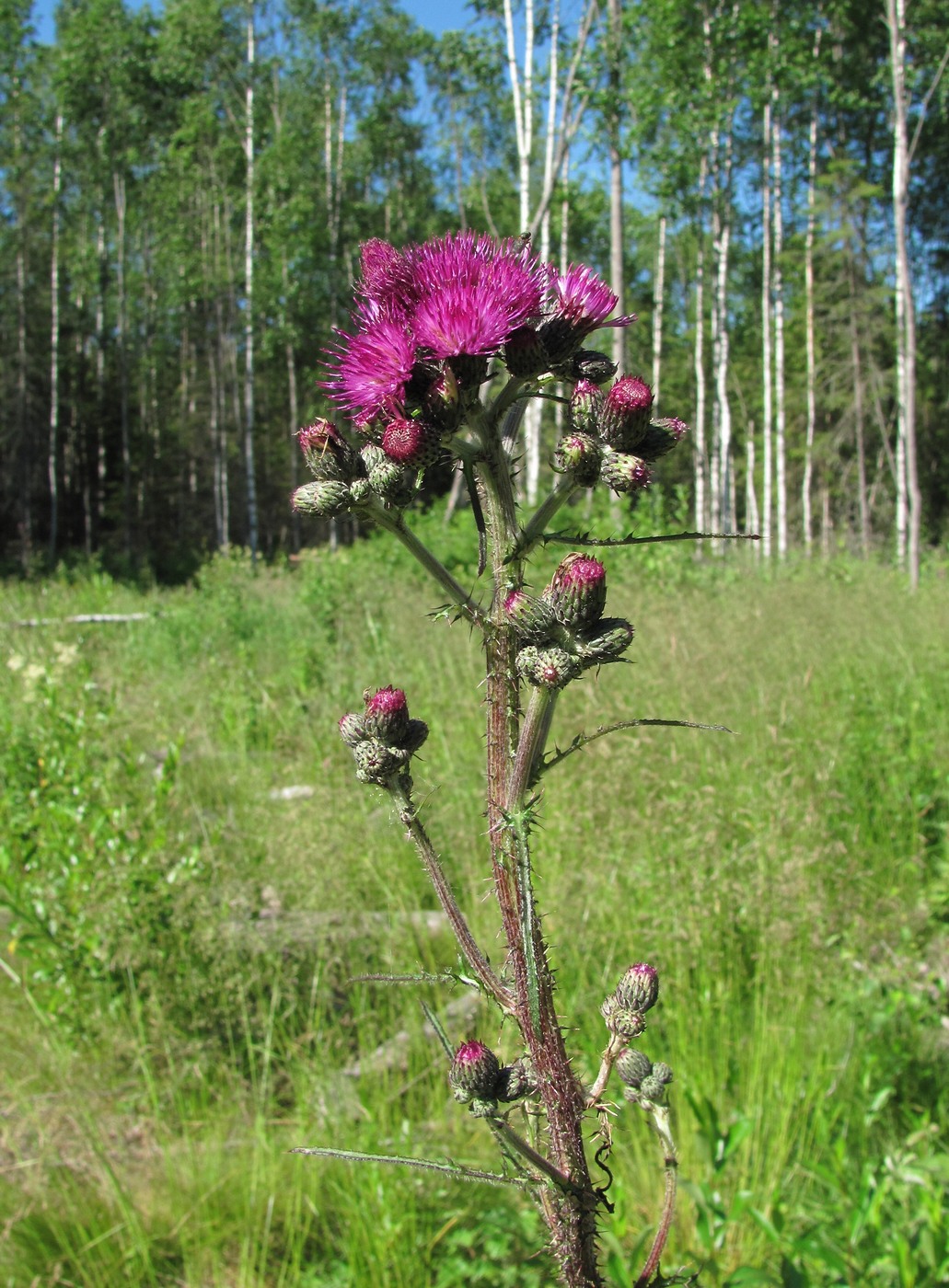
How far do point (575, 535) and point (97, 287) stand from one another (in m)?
30.0

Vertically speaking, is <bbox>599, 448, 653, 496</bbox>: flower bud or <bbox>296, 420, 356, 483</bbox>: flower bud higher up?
<bbox>296, 420, 356, 483</bbox>: flower bud

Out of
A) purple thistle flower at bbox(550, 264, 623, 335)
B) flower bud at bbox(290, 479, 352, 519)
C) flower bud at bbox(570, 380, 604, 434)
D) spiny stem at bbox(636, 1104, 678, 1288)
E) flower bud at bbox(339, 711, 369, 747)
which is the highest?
purple thistle flower at bbox(550, 264, 623, 335)

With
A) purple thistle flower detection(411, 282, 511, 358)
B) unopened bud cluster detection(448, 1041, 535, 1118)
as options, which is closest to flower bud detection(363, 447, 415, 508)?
purple thistle flower detection(411, 282, 511, 358)

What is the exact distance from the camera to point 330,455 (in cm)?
114

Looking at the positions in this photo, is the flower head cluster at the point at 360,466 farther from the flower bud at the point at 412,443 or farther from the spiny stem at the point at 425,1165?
the spiny stem at the point at 425,1165

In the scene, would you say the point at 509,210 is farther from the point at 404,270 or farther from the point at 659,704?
the point at 404,270

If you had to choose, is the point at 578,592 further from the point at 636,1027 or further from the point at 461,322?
the point at 636,1027

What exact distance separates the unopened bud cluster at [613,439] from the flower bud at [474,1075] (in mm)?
661

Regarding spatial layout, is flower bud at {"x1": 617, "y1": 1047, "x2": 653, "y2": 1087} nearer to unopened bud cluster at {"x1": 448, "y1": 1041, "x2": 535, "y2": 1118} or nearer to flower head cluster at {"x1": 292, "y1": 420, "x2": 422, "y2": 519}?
unopened bud cluster at {"x1": 448, "y1": 1041, "x2": 535, "y2": 1118}

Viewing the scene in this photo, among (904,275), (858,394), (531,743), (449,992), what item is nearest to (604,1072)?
(531,743)

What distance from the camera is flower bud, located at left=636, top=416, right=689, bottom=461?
1.12 meters

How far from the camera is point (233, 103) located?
24.7 metres

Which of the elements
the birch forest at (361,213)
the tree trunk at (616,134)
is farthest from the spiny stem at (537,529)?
the birch forest at (361,213)

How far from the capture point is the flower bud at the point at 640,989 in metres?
1.08
